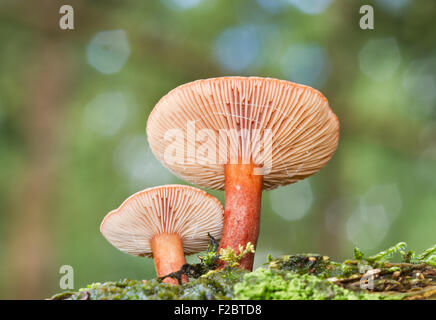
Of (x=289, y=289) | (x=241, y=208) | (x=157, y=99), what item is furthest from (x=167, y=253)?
(x=157, y=99)

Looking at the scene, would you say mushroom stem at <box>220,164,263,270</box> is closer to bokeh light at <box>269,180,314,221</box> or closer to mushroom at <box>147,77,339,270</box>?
mushroom at <box>147,77,339,270</box>

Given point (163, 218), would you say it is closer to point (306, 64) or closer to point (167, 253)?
point (167, 253)

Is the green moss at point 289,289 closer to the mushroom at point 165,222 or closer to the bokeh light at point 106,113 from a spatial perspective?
the mushroom at point 165,222

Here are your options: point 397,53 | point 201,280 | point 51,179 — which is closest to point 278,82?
point 201,280

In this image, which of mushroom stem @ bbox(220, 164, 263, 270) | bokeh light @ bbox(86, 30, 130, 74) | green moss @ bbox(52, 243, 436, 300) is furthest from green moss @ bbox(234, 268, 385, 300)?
bokeh light @ bbox(86, 30, 130, 74)

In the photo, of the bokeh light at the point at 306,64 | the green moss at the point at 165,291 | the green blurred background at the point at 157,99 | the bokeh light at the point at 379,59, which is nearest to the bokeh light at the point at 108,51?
the green blurred background at the point at 157,99
